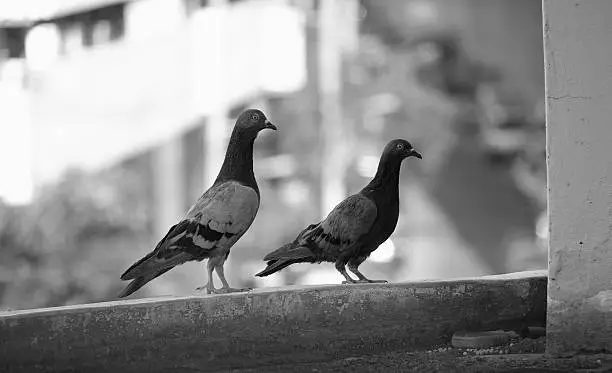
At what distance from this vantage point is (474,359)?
494 cm

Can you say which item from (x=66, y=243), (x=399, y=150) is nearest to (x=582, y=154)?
(x=399, y=150)

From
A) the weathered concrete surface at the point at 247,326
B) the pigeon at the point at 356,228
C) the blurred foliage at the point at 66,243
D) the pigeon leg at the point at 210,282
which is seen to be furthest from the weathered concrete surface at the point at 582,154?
the blurred foliage at the point at 66,243

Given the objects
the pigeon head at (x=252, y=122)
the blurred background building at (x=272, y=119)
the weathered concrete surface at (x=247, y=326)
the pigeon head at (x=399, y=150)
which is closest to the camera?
the weathered concrete surface at (x=247, y=326)

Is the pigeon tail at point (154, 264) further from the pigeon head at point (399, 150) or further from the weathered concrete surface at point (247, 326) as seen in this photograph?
the pigeon head at point (399, 150)

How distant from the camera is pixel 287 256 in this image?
5.40 m

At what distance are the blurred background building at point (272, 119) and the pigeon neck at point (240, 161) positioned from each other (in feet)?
26.0

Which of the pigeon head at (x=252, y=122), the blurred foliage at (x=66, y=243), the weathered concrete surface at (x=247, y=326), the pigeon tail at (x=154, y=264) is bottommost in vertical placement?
the blurred foliage at (x=66, y=243)

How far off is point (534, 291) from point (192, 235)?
1.73 metres

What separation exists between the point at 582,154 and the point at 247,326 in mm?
1720

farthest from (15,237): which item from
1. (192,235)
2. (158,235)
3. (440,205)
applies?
(192,235)

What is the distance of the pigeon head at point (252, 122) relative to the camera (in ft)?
17.5

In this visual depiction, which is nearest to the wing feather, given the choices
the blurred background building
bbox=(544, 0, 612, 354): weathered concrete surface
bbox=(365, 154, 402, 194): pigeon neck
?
bbox=(365, 154, 402, 194): pigeon neck

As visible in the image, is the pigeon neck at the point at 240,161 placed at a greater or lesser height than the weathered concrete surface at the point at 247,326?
greater

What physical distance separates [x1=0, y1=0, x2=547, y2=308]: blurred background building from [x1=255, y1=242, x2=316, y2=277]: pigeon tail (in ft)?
25.7
